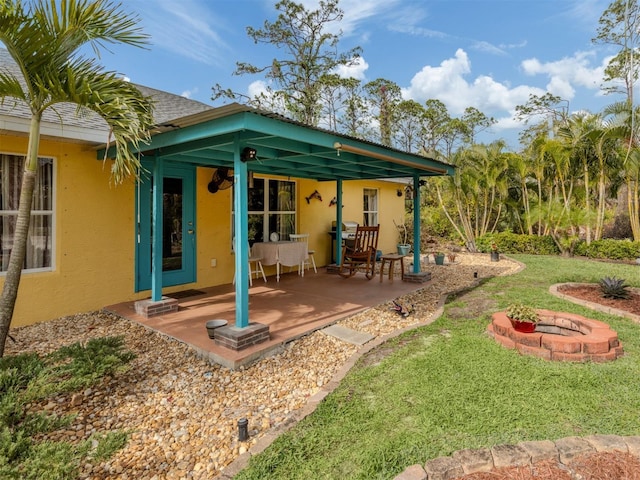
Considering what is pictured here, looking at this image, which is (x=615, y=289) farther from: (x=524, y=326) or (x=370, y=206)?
(x=370, y=206)

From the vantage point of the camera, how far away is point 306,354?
13.3 ft

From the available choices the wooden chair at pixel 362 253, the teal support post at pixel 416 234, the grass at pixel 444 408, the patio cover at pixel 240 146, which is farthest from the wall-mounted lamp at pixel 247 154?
the teal support post at pixel 416 234

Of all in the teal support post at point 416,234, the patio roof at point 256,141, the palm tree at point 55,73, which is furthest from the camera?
the teal support post at point 416,234

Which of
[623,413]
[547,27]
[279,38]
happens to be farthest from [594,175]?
[279,38]

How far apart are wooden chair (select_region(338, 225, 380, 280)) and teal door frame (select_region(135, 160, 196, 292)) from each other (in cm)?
341

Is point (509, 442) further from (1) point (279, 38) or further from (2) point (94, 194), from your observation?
(1) point (279, 38)

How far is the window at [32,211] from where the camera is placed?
4844 mm

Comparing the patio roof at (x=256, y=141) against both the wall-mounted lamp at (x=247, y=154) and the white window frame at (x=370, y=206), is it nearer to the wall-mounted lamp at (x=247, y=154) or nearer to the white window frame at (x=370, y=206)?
the wall-mounted lamp at (x=247, y=154)

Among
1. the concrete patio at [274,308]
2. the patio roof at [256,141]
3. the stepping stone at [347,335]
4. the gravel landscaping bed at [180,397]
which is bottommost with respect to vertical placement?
the gravel landscaping bed at [180,397]

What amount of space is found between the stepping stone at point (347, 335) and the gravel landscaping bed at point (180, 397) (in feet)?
0.28

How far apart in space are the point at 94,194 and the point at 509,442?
6.19m

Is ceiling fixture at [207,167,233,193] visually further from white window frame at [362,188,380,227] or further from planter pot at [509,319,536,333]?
white window frame at [362,188,380,227]

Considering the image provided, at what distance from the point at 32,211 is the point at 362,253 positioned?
595 centimetres

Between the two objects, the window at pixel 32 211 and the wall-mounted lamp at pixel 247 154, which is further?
the window at pixel 32 211
